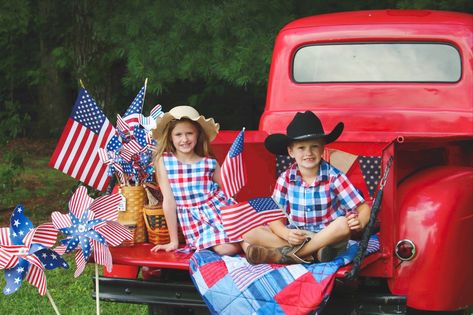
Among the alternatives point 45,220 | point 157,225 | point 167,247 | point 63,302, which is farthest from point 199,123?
point 45,220

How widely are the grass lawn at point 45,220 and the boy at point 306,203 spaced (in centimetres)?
166

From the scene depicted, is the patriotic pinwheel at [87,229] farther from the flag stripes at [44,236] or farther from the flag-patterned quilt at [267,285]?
the flag-patterned quilt at [267,285]

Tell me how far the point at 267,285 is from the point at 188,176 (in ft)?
3.38

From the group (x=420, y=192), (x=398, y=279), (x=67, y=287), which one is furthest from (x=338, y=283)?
(x=67, y=287)

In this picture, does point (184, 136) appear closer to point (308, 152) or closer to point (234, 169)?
point (234, 169)

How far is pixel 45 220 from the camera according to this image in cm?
934

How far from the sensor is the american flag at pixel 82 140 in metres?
4.50

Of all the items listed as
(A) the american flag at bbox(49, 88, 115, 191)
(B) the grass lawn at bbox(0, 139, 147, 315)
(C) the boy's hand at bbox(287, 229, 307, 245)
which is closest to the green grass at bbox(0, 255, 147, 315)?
(B) the grass lawn at bbox(0, 139, 147, 315)

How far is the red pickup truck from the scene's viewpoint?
12.1ft

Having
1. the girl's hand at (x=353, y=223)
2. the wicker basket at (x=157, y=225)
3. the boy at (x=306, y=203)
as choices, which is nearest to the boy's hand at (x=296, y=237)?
the boy at (x=306, y=203)

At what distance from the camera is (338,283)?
11.9 feet

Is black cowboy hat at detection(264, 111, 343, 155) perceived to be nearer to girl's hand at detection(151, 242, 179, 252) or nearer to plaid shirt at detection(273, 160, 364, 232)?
plaid shirt at detection(273, 160, 364, 232)

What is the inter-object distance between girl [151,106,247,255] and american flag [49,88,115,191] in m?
0.36

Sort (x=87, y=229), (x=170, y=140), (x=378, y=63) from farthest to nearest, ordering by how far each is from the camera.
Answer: (x=378, y=63)
(x=170, y=140)
(x=87, y=229)
